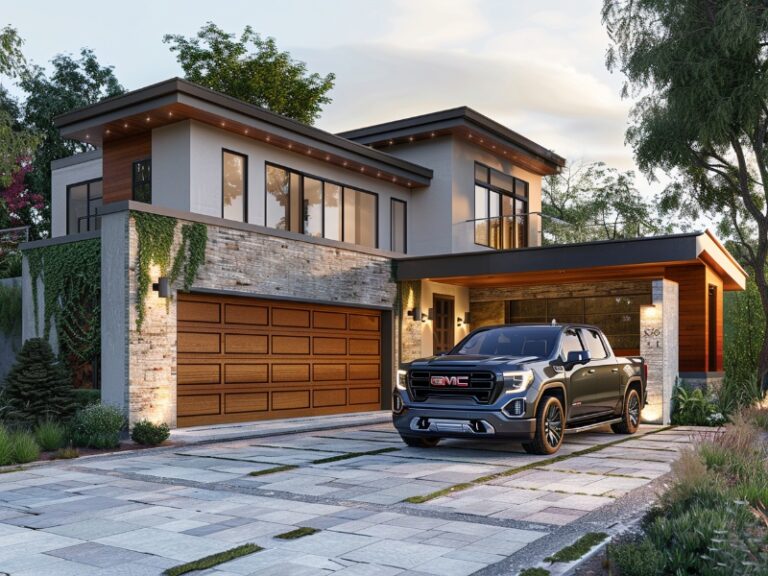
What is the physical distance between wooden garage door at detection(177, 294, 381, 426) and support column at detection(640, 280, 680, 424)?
21.7ft

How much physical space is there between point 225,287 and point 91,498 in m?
7.48

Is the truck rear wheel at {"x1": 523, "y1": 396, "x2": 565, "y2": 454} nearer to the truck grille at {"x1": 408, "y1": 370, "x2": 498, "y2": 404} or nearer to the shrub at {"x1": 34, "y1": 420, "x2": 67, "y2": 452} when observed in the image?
the truck grille at {"x1": 408, "y1": 370, "x2": 498, "y2": 404}

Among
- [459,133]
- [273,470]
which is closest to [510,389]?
[273,470]

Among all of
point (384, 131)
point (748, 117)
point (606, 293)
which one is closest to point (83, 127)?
point (384, 131)

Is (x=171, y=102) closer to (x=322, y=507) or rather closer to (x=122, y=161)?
(x=122, y=161)

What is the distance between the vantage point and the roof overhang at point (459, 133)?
22.0 metres

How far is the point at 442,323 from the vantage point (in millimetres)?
22078

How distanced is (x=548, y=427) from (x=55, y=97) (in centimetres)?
3270

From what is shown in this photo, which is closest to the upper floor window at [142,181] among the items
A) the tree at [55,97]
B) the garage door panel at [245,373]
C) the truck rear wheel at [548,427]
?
the garage door panel at [245,373]

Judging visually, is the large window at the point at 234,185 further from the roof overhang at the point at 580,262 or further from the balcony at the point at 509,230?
the balcony at the point at 509,230

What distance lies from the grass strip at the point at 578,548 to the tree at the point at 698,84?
1635 centimetres

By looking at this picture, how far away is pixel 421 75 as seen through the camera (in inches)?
971

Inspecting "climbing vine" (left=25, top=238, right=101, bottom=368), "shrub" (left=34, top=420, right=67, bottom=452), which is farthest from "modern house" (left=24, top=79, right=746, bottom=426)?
"shrub" (left=34, top=420, right=67, bottom=452)

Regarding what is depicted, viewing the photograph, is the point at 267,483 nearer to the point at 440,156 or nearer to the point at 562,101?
the point at 440,156
